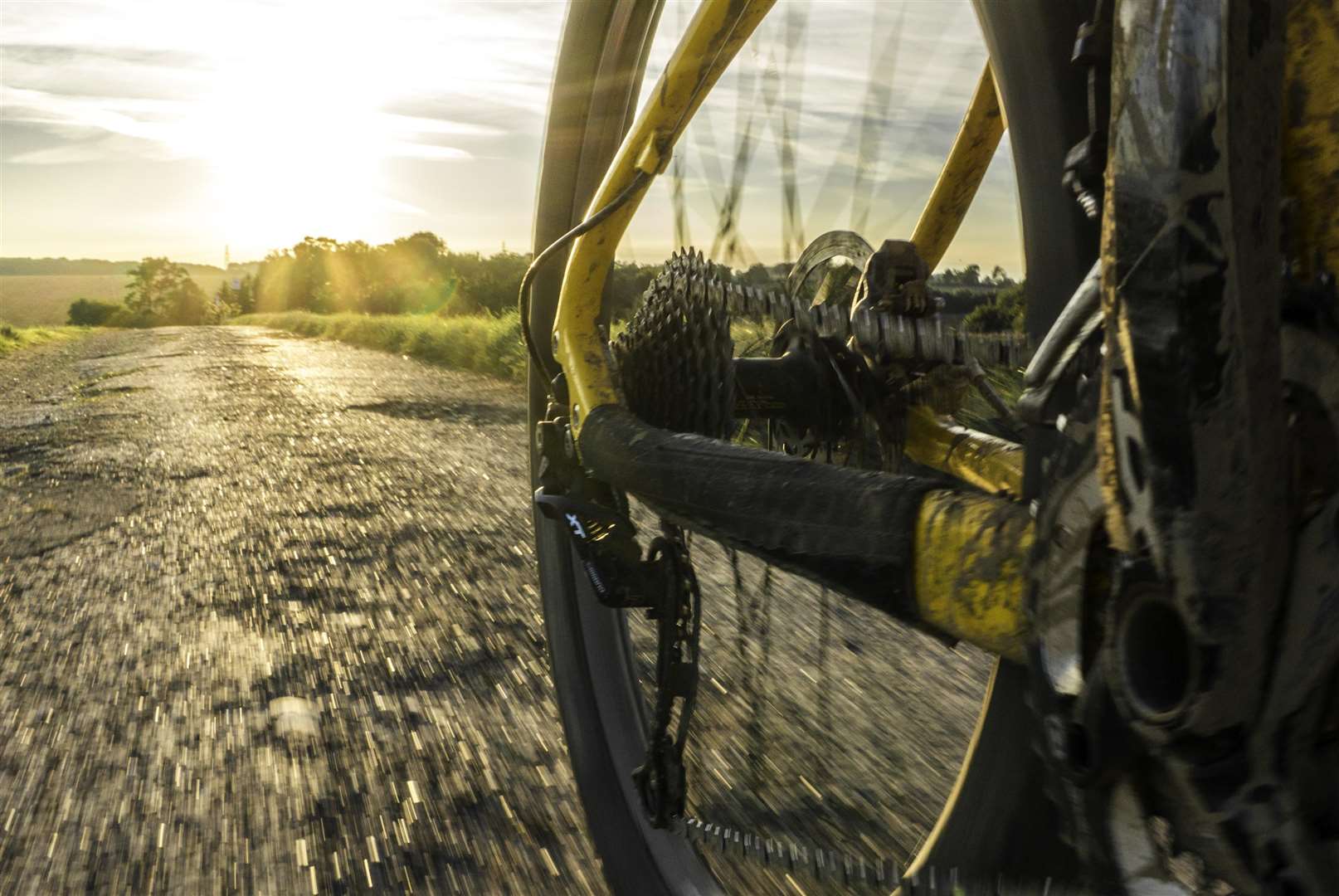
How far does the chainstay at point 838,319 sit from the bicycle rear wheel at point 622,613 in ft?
0.98

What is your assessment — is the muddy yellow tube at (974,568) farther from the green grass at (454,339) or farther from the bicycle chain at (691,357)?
the green grass at (454,339)

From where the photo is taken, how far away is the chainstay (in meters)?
1.38

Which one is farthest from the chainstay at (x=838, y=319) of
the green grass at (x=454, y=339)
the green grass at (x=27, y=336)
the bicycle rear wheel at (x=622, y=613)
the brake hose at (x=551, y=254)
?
the green grass at (x=27, y=336)

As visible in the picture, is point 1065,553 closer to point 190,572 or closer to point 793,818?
point 793,818

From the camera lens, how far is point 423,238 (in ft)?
134

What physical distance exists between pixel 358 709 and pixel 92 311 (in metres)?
66.9

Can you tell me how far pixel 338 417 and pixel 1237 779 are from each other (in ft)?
23.3

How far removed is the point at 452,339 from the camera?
12.5 m

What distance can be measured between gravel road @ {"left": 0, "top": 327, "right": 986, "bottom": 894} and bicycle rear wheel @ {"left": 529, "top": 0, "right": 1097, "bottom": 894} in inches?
6.3

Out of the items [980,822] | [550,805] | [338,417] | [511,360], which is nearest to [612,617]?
[550,805]

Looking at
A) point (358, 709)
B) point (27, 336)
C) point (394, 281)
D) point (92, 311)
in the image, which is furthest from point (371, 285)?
point (358, 709)

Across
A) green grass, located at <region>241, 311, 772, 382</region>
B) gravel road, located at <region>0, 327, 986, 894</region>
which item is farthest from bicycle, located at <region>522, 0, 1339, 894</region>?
green grass, located at <region>241, 311, 772, 382</region>

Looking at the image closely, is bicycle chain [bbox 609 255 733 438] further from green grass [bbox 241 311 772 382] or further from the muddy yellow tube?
green grass [bbox 241 311 772 382]

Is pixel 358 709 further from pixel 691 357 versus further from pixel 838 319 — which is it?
pixel 838 319
